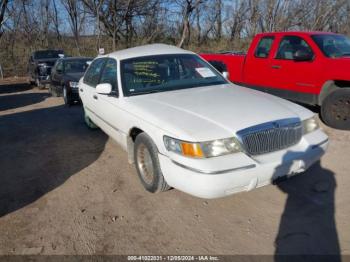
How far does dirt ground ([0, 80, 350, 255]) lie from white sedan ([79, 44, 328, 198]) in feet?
1.30

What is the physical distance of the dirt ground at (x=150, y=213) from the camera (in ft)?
9.50

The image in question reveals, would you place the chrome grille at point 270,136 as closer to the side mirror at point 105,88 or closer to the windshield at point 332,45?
the side mirror at point 105,88

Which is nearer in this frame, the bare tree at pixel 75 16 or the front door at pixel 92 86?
the front door at pixel 92 86

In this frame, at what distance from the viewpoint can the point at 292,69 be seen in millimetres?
6566

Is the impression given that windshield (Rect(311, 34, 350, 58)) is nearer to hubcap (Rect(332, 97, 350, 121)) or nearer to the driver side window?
hubcap (Rect(332, 97, 350, 121))

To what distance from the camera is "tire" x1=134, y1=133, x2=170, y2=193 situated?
3.42m

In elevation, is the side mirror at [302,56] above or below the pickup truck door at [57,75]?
above

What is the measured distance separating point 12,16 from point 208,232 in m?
23.5

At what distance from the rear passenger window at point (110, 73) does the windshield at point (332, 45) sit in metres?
4.20

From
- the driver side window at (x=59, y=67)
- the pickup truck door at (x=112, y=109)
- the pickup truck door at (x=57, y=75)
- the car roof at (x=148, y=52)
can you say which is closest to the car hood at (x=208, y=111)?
the pickup truck door at (x=112, y=109)

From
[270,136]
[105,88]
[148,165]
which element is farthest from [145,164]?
[270,136]

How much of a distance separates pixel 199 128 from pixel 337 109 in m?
4.10

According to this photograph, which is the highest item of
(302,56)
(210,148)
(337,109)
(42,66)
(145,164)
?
(302,56)

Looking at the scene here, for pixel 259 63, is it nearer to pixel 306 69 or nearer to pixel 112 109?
pixel 306 69
